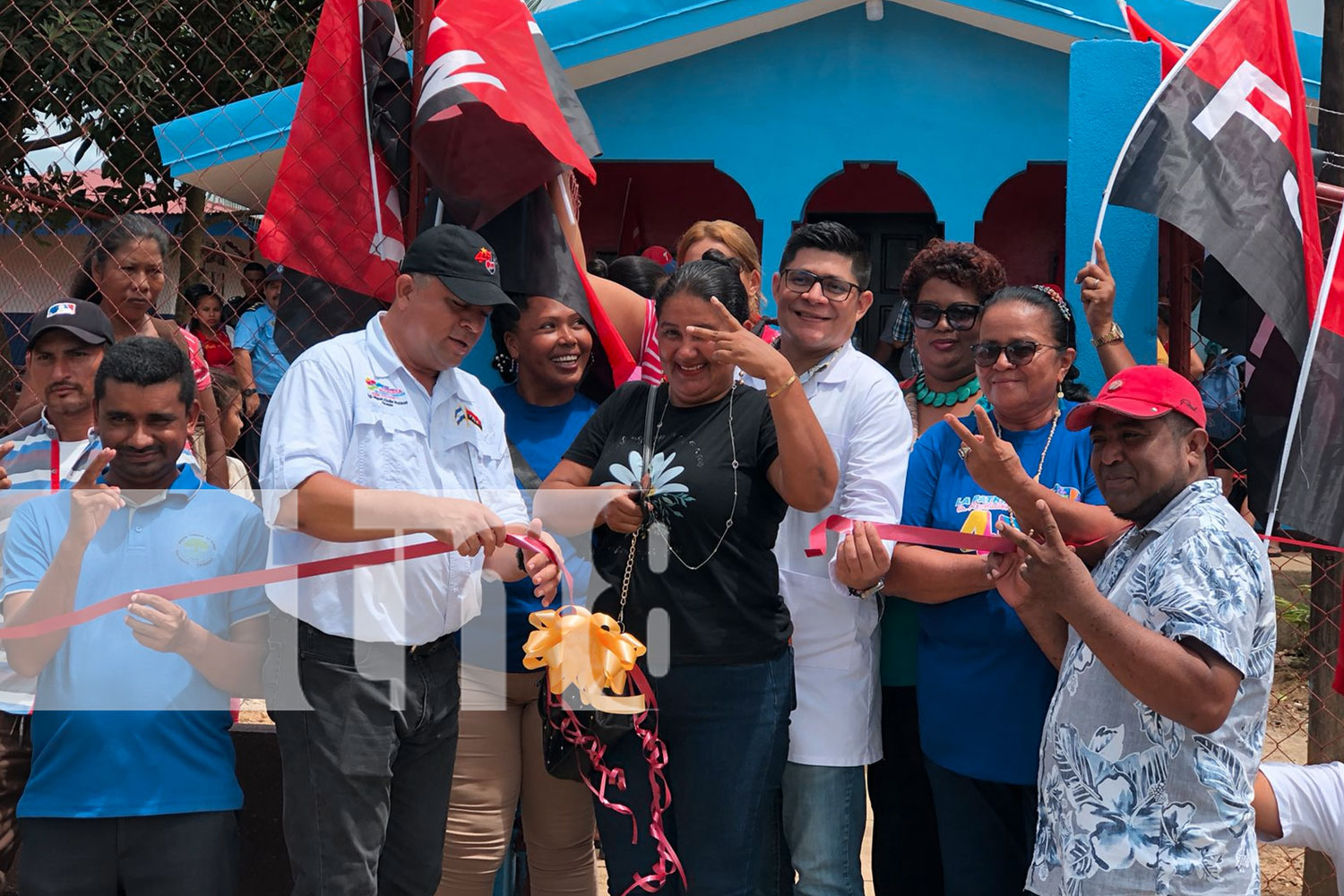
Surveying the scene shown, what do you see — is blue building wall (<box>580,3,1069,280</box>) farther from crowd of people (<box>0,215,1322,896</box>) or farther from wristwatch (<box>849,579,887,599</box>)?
wristwatch (<box>849,579,887,599</box>)

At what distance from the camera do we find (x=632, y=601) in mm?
3246

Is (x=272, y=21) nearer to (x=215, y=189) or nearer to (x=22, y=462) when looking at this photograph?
(x=215, y=189)

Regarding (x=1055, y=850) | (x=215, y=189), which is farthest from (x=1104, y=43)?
(x=215, y=189)

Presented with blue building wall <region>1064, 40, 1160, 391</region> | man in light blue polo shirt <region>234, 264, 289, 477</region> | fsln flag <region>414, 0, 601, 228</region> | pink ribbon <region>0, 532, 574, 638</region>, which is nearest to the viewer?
pink ribbon <region>0, 532, 574, 638</region>

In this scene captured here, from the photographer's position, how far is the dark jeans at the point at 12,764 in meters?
3.68

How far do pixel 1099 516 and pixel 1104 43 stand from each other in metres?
2.29

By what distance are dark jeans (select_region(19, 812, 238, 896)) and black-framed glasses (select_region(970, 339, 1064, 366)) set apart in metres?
2.37

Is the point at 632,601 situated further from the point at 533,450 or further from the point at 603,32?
the point at 603,32

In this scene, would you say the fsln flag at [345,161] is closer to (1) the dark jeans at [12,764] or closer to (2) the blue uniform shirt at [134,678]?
(2) the blue uniform shirt at [134,678]

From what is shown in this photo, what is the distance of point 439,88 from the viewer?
12.8 feet

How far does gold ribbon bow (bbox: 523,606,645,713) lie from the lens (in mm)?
3004

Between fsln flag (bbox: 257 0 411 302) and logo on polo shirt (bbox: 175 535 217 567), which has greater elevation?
fsln flag (bbox: 257 0 411 302)

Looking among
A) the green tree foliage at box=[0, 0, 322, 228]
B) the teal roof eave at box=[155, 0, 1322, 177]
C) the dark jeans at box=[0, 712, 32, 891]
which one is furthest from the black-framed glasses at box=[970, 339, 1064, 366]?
the green tree foliage at box=[0, 0, 322, 228]

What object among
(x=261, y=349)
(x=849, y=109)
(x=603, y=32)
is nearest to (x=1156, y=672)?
(x=603, y=32)
